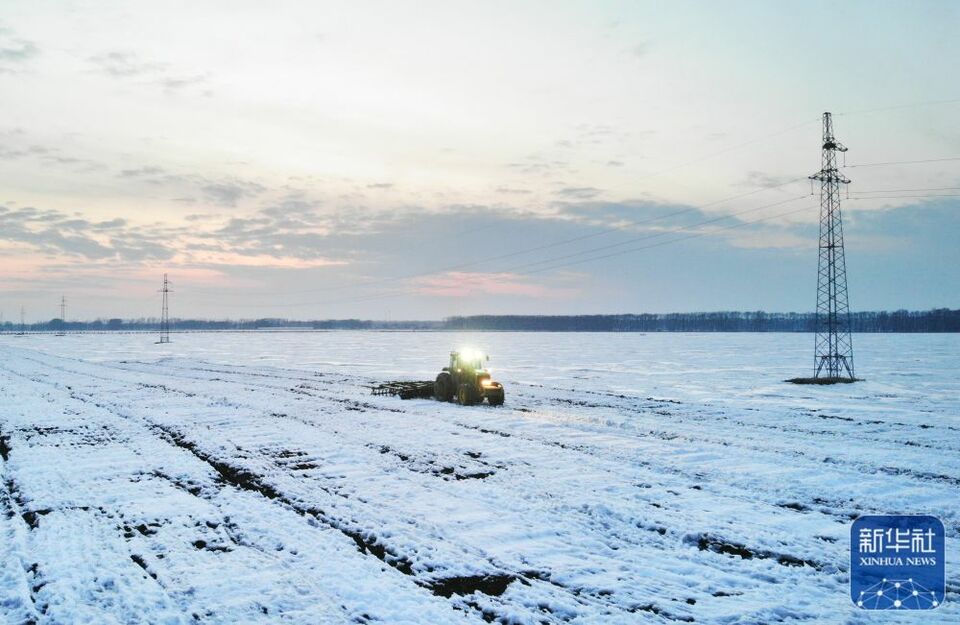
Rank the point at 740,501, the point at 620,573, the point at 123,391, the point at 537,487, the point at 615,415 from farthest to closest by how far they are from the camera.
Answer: the point at 123,391, the point at 615,415, the point at 537,487, the point at 740,501, the point at 620,573

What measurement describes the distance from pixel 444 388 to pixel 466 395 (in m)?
1.53

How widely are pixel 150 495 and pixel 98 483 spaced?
1693 millimetres

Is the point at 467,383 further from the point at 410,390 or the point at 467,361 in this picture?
the point at 410,390

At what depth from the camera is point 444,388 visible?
2500 cm

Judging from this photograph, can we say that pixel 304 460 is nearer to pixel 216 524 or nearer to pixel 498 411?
pixel 216 524

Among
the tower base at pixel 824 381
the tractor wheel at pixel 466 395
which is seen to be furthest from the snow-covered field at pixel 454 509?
the tower base at pixel 824 381

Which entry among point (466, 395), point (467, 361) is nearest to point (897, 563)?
point (466, 395)

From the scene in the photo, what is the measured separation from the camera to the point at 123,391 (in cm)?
2855

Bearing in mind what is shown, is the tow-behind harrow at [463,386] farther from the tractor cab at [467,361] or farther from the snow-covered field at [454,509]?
the snow-covered field at [454,509]

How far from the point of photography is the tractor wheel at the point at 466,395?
77.7 feet

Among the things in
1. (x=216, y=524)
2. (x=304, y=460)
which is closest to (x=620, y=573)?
(x=216, y=524)

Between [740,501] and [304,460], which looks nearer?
[740,501]

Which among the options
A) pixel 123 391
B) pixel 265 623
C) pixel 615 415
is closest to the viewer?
pixel 265 623

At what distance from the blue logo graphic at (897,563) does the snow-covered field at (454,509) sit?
0.61 feet
